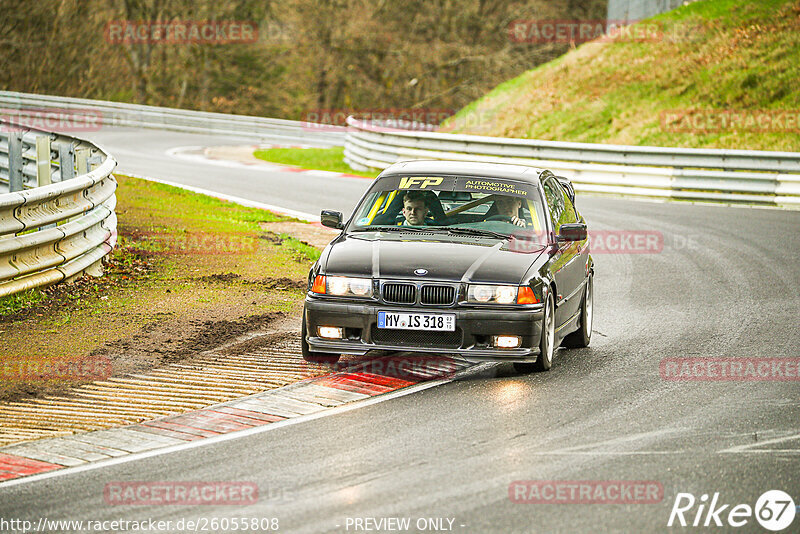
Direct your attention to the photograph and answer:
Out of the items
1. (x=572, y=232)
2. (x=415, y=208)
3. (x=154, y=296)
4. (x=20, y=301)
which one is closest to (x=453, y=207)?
(x=415, y=208)

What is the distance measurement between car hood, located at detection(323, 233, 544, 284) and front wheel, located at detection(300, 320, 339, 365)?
602 millimetres

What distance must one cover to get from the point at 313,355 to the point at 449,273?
54.1 inches

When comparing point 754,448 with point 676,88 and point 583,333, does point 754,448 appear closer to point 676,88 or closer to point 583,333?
point 583,333

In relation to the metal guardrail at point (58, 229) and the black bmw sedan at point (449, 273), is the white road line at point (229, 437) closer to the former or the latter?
the black bmw sedan at point (449, 273)

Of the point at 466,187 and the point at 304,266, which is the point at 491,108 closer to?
the point at 304,266

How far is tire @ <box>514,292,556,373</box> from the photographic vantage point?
8422 millimetres

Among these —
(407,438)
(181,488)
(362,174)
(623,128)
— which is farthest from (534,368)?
(623,128)

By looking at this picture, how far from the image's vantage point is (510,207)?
946 centimetres

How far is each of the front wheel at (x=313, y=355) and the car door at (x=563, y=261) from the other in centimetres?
186

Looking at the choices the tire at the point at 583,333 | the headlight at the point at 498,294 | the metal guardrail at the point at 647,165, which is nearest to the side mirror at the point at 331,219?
the headlight at the point at 498,294

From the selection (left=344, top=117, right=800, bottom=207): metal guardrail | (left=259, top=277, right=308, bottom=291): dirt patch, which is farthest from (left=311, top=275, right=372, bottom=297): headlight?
(left=344, top=117, right=800, bottom=207): metal guardrail

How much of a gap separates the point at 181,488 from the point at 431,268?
300cm

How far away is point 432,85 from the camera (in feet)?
171

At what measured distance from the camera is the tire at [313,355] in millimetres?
8635
